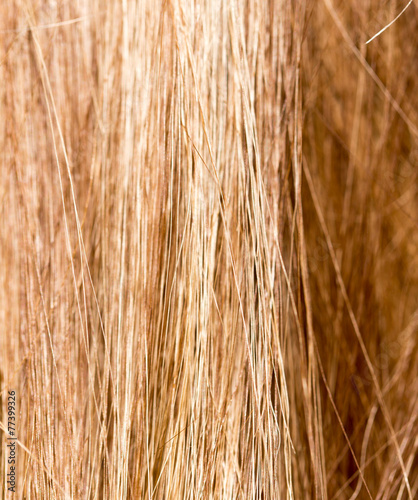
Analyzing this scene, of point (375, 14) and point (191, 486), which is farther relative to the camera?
point (375, 14)

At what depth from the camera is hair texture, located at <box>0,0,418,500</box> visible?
589 mm

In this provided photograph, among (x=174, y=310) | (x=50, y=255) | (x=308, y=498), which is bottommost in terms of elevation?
(x=308, y=498)

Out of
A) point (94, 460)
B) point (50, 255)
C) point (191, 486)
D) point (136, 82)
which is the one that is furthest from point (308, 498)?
point (136, 82)

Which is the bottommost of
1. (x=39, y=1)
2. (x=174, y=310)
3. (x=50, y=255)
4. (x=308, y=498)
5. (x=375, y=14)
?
(x=308, y=498)

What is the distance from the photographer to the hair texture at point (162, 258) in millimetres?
589

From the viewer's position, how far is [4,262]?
0.64 metres

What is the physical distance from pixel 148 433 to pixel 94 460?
92mm

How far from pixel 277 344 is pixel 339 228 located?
25 cm

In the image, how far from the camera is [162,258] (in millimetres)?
602

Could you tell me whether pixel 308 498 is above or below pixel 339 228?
below

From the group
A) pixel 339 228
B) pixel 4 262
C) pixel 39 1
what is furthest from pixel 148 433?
pixel 39 1

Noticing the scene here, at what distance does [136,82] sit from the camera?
0.61 meters

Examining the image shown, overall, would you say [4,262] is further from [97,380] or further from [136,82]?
[136,82]

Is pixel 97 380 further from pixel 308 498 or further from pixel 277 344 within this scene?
pixel 308 498
